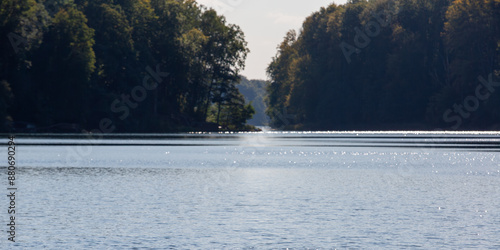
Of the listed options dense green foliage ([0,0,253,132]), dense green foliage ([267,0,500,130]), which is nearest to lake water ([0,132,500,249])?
dense green foliage ([0,0,253,132])

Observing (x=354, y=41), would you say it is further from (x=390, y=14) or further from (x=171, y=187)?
(x=171, y=187)

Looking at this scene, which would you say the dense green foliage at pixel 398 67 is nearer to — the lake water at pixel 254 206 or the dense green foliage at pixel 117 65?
the dense green foliage at pixel 117 65

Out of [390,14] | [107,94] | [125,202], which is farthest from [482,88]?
[125,202]

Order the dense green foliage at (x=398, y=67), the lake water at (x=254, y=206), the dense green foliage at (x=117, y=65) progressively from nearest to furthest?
the lake water at (x=254, y=206)
the dense green foliage at (x=117, y=65)
the dense green foliage at (x=398, y=67)

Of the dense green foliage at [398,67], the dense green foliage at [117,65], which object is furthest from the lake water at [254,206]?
the dense green foliage at [398,67]

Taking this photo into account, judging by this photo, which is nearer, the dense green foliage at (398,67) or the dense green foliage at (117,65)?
the dense green foliage at (117,65)

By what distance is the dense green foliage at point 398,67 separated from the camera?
11831cm

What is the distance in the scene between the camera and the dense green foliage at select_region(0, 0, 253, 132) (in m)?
94.9

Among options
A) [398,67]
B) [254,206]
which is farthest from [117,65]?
[254,206]

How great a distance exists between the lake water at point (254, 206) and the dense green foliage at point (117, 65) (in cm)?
5232

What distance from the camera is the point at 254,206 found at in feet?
83.5

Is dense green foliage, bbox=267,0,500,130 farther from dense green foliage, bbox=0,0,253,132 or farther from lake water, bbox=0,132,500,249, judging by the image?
lake water, bbox=0,132,500,249


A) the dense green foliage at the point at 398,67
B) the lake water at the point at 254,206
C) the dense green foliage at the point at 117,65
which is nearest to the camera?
the lake water at the point at 254,206

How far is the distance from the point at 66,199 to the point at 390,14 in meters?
116
